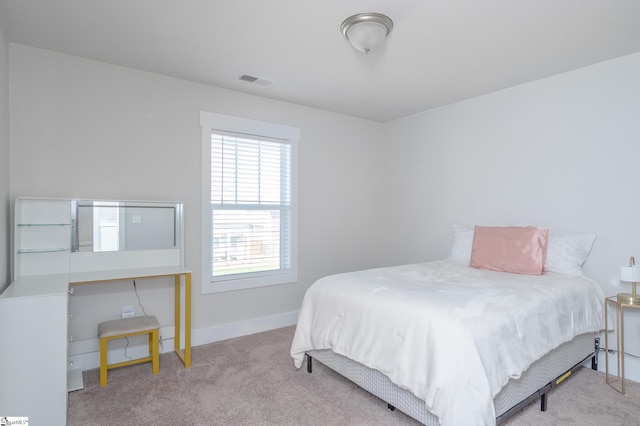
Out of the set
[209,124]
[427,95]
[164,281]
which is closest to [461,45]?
[427,95]

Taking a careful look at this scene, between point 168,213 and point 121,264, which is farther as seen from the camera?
point 168,213

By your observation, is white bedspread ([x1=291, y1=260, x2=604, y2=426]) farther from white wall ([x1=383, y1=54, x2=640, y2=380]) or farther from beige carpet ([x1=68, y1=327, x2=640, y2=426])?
white wall ([x1=383, y1=54, x2=640, y2=380])

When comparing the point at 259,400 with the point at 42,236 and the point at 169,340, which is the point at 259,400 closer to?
the point at 169,340

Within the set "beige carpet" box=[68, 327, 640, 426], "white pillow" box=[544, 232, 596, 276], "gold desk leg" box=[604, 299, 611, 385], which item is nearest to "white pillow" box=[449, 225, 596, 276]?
"white pillow" box=[544, 232, 596, 276]

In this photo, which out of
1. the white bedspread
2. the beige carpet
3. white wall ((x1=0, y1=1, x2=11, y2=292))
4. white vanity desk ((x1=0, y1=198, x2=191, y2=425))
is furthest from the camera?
white wall ((x1=0, y1=1, x2=11, y2=292))

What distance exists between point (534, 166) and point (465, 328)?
7.37ft

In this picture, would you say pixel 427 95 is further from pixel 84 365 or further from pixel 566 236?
pixel 84 365

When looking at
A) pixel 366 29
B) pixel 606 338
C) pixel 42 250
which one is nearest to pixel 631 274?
pixel 606 338

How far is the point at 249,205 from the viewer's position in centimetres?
376

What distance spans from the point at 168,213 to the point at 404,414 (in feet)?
7.89

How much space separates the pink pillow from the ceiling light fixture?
6.46 ft

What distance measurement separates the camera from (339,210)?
4473 millimetres

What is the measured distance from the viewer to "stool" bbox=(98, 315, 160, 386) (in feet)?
8.48

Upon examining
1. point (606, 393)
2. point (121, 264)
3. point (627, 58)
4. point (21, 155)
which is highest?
point (627, 58)
